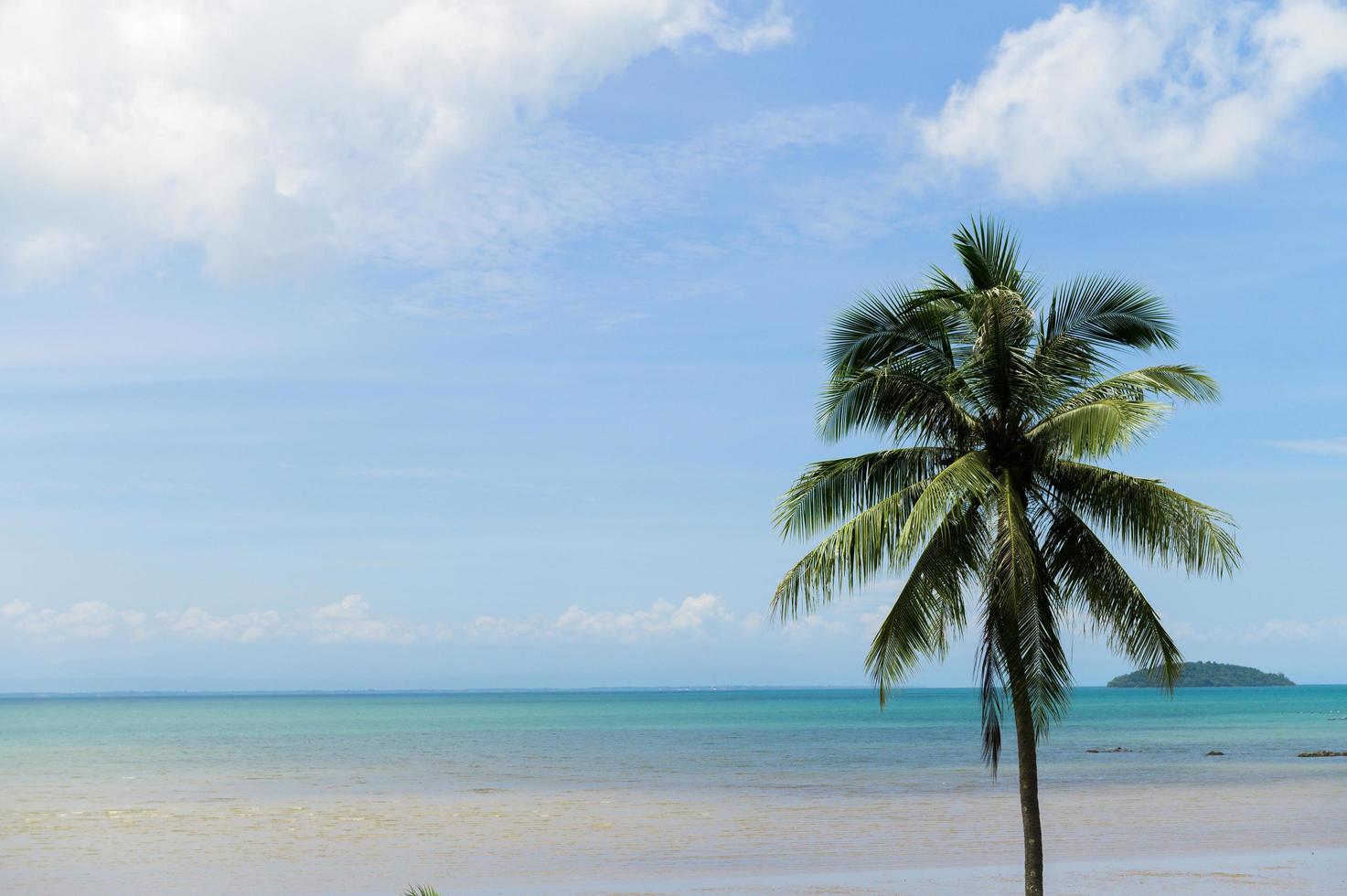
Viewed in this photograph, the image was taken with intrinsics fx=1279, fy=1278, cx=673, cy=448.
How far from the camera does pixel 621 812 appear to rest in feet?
101

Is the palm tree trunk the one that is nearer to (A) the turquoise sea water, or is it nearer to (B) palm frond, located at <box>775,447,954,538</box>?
(B) palm frond, located at <box>775,447,954,538</box>

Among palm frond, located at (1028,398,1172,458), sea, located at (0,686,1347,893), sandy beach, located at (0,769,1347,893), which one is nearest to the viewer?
palm frond, located at (1028,398,1172,458)

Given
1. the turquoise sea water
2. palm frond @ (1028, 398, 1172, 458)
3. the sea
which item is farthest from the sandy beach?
palm frond @ (1028, 398, 1172, 458)

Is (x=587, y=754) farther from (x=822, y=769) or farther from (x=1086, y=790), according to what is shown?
(x=1086, y=790)

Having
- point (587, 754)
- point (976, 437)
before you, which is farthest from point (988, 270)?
point (587, 754)

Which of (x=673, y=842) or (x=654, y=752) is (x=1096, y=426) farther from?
(x=654, y=752)

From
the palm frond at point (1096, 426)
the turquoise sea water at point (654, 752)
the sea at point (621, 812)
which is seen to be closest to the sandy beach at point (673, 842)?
the sea at point (621, 812)

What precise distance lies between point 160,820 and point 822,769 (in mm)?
23131

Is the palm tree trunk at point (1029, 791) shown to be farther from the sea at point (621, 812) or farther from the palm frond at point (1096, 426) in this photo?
the sea at point (621, 812)

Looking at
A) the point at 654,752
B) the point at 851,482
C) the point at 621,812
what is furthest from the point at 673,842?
the point at 654,752

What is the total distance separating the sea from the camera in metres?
21.6

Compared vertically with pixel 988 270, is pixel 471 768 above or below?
below

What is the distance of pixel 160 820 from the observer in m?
29.3

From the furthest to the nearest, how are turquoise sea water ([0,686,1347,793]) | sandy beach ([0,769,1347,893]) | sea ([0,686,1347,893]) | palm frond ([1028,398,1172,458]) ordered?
turquoise sea water ([0,686,1347,793]), sea ([0,686,1347,893]), sandy beach ([0,769,1347,893]), palm frond ([1028,398,1172,458])
